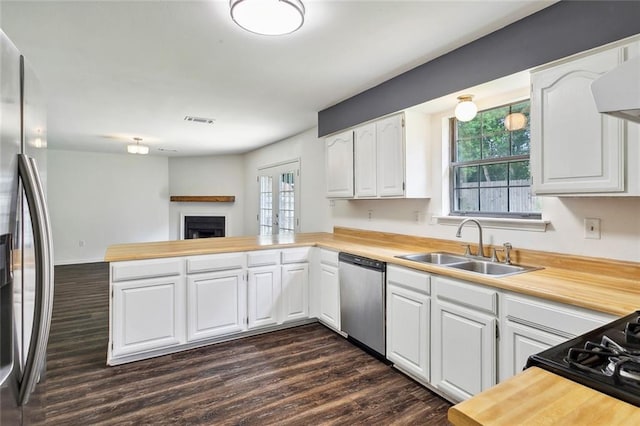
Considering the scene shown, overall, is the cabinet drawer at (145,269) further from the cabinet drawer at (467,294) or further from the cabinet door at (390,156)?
the cabinet drawer at (467,294)

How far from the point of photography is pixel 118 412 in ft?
6.89

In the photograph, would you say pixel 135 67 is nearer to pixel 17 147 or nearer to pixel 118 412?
pixel 17 147

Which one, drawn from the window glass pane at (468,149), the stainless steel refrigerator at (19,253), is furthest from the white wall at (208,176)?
the stainless steel refrigerator at (19,253)

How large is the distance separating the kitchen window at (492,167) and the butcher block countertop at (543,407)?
1.88 meters

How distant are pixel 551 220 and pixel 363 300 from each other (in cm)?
148

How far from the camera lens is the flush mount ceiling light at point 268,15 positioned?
1.77 metres

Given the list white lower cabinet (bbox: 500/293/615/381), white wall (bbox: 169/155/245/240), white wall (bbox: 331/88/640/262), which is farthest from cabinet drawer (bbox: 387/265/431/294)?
white wall (bbox: 169/155/245/240)

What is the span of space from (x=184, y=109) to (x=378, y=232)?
8.83 feet

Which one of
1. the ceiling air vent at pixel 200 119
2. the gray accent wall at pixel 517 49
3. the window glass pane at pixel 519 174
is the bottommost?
the window glass pane at pixel 519 174

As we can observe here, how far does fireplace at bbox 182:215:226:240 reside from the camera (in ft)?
26.1

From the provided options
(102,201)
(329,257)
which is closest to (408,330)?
(329,257)

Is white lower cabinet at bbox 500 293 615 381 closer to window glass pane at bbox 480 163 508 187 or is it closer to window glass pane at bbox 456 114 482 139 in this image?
window glass pane at bbox 480 163 508 187

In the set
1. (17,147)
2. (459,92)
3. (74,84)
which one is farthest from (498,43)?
(74,84)

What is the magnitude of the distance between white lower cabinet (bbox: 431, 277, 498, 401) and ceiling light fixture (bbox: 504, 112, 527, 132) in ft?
4.31
